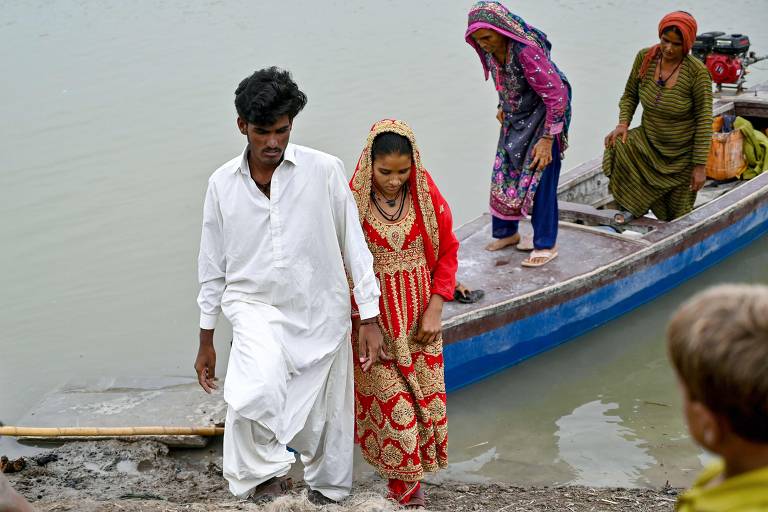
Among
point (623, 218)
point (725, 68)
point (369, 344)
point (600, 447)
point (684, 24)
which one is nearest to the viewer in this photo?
point (369, 344)

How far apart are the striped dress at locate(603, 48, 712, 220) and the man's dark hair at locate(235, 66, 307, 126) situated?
3.30 metres

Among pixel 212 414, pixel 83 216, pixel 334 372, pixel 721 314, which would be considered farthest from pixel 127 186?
pixel 721 314

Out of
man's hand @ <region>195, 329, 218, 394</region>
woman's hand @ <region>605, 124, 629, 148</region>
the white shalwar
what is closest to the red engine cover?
woman's hand @ <region>605, 124, 629, 148</region>

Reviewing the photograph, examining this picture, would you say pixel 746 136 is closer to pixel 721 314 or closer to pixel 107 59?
pixel 721 314

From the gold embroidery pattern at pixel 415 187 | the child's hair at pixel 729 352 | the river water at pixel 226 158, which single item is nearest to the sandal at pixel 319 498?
the gold embroidery pattern at pixel 415 187

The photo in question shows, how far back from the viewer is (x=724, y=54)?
29.3ft

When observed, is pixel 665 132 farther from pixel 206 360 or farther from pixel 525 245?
pixel 206 360

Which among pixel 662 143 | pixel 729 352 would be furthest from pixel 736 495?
pixel 662 143

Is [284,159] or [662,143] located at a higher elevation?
[284,159]

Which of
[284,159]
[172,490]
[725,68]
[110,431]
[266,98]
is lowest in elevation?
[172,490]

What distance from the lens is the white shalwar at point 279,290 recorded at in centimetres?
320

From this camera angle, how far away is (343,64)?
12703 millimetres

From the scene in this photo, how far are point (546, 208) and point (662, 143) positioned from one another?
1182 millimetres

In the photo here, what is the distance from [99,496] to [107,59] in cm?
1010
